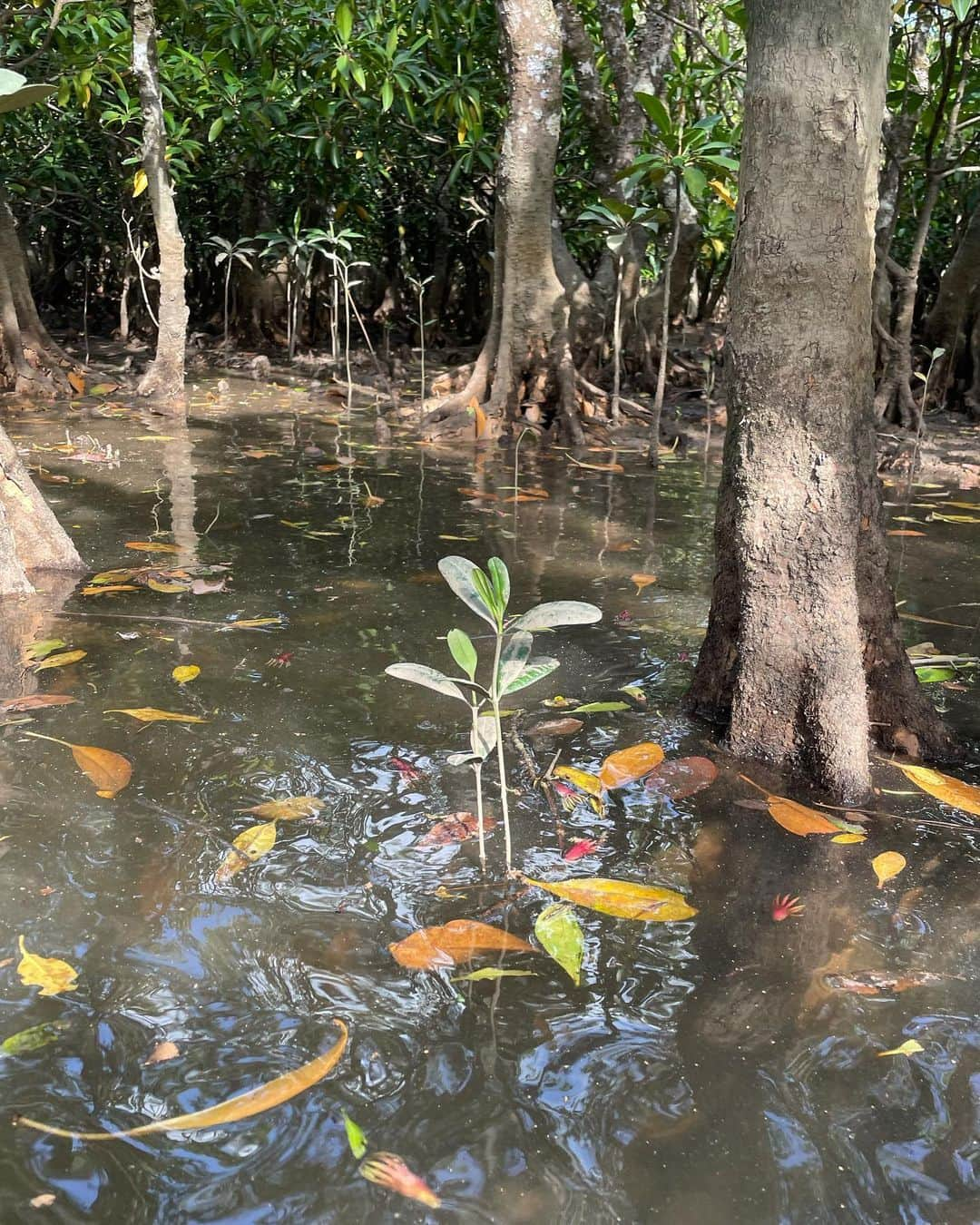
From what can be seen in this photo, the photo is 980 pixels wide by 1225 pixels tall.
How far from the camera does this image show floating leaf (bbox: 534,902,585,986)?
79.4 inches

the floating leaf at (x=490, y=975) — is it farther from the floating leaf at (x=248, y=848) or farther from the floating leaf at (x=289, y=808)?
the floating leaf at (x=289, y=808)

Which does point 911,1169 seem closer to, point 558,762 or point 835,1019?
point 835,1019

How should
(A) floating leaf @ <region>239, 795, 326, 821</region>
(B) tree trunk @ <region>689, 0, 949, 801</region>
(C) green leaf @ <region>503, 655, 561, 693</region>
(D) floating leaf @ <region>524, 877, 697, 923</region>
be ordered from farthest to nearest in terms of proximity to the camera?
(B) tree trunk @ <region>689, 0, 949, 801</region>
(A) floating leaf @ <region>239, 795, 326, 821</region>
(C) green leaf @ <region>503, 655, 561, 693</region>
(D) floating leaf @ <region>524, 877, 697, 923</region>

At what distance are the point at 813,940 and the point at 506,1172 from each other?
0.86 meters

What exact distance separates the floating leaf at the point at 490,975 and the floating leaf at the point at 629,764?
841mm

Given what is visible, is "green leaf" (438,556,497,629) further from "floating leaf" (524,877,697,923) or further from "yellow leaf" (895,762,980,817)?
"yellow leaf" (895,762,980,817)

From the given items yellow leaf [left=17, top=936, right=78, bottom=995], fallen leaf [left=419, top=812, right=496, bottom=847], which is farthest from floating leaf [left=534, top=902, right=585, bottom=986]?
yellow leaf [left=17, top=936, right=78, bottom=995]

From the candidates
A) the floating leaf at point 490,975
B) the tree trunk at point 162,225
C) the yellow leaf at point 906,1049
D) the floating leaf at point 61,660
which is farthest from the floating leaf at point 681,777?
the tree trunk at point 162,225

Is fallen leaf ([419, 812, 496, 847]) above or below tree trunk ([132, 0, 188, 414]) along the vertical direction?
below

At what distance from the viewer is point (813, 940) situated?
2123 millimetres

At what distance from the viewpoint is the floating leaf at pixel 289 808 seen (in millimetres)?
2535

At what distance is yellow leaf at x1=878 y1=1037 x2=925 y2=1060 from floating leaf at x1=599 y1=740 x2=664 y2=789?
3.45ft

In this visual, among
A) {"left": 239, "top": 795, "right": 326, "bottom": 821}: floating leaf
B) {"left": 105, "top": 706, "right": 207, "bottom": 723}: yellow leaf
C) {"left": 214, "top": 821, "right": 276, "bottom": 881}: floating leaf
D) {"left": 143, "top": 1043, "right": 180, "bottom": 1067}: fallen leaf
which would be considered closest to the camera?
{"left": 143, "top": 1043, "right": 180, "bottom": 1067}: fallen leaf

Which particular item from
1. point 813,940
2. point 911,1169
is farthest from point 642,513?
point 911,1169
